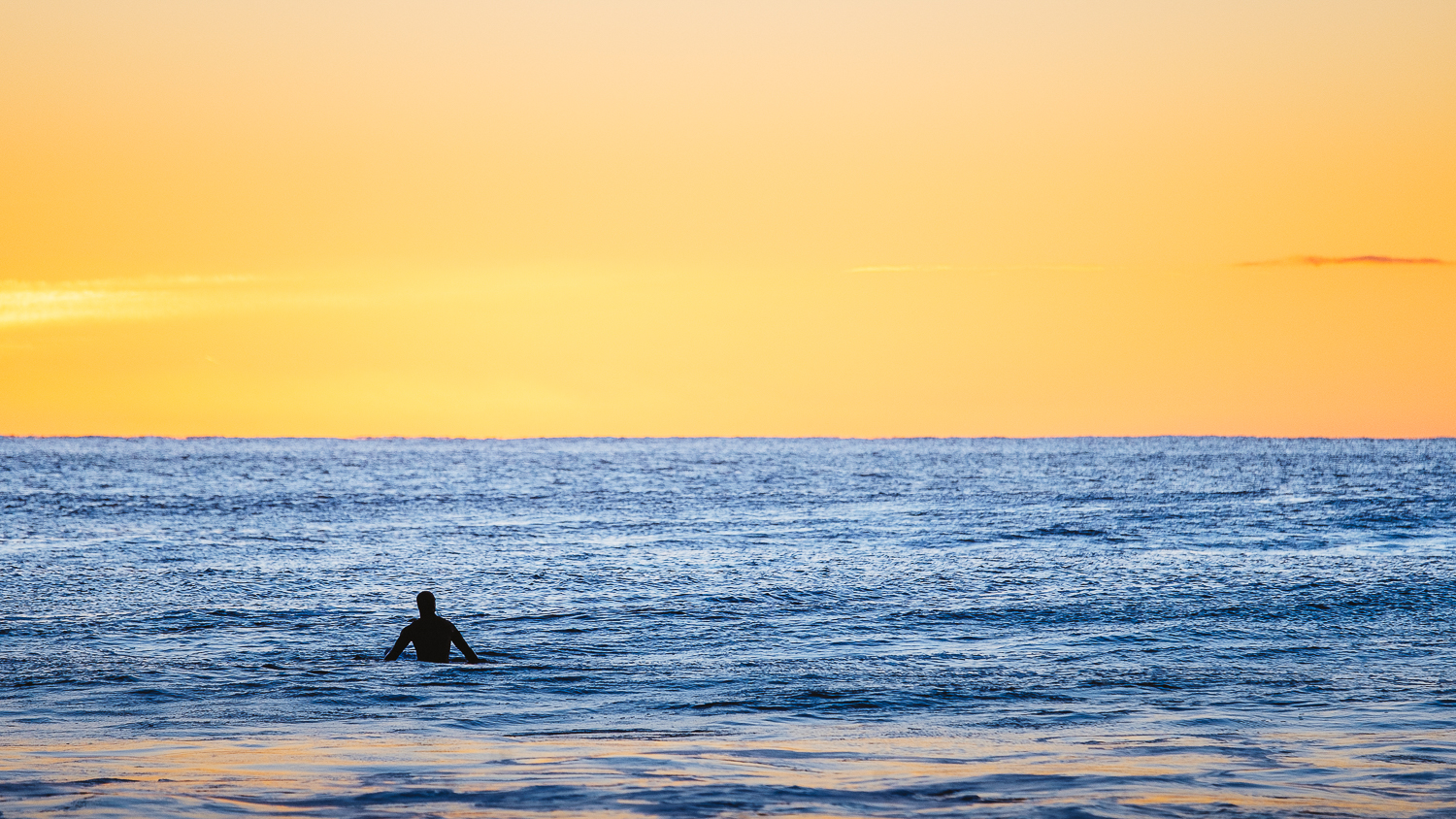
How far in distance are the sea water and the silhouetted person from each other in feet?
1.76

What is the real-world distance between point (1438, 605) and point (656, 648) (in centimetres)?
1682

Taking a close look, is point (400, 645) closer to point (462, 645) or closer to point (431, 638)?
point (431, 638)

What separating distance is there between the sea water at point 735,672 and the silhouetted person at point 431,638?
54 cm

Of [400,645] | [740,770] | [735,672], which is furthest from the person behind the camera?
[400,645]

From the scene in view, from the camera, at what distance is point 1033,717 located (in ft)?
49.5

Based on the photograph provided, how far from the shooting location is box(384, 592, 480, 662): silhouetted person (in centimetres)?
1895

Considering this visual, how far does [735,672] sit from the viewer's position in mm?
18859

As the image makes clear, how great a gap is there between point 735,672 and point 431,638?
460 centimetres

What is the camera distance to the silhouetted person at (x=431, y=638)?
746 inches

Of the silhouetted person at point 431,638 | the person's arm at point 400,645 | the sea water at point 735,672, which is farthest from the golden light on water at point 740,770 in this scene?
the person's arm at point 400,645

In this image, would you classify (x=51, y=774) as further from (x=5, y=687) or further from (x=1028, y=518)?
(x=1028, y=518)

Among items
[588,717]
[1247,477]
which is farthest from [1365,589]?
[1247,477]

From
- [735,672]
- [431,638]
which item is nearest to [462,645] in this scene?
[431,638]

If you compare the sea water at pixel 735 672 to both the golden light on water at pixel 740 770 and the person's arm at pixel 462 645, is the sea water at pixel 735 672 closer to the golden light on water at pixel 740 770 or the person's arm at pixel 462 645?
the golden light on water at pixel 740 770
